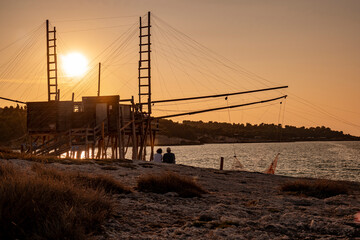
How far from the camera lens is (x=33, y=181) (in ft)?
25.1

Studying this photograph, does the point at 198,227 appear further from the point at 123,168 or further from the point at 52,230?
the point at 123,168

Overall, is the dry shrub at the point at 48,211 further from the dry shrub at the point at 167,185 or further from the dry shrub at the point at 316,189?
the dry shrub at the point at 316,189

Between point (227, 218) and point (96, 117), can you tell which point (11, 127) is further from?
point (227, 218)

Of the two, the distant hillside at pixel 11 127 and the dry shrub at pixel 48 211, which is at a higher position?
the distant hillside at pixel 11 127

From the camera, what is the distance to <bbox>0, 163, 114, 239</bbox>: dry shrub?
6.20 meters

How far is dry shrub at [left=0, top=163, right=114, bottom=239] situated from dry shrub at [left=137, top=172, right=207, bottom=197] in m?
3.64

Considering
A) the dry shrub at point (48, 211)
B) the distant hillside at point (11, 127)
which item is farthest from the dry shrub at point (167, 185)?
the distant hillside at point (11, 127)

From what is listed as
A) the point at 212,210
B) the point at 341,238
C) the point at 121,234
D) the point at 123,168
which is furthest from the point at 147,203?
the point at 123,168

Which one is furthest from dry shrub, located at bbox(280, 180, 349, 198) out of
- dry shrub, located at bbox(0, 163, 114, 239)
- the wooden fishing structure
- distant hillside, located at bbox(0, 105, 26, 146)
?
distant hillside, located at bbox(0, 105, 26, 146)

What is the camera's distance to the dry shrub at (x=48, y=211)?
244 inches

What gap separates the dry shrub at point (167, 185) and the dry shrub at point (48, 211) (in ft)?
11.9

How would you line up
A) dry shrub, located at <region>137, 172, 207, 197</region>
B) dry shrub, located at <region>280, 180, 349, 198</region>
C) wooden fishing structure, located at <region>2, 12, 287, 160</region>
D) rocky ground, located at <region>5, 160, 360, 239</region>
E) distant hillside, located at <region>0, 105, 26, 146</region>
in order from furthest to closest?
1. distant hillside, located at <region>0, 105, 26, 146</region>
2. wooden fishing structure, located at <region>2, 12, 287, 160</region>
3. dry shrub, located at <region>280, 180, 349, 198</region>
4. dry shrub, located at <region>137, 172, 207, 197</region>
5. rocky ground, located at <region>5, 160, 360, 239</region>

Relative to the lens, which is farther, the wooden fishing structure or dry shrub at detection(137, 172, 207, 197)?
the wooden fishing structure

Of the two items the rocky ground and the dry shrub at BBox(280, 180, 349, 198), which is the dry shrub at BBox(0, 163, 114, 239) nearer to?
the rocky ground
